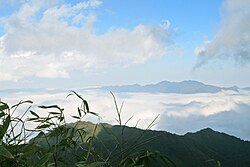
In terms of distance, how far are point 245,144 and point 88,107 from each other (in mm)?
180427

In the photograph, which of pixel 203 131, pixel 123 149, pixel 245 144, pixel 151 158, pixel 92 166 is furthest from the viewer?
pixel 203 131

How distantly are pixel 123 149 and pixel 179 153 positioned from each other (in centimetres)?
13946

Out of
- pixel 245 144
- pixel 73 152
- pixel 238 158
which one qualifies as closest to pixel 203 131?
pixel 245 144

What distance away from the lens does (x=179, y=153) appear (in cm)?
Result: 13650

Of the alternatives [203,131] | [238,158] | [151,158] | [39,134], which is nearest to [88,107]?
[39,134]

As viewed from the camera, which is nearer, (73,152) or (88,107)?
(88,107)

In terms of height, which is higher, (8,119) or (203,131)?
(8,119)

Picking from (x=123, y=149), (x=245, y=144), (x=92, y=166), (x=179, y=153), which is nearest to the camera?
(x=92, y=166)

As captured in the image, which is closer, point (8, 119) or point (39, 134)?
point (8, 119)

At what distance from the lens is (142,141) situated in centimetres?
163

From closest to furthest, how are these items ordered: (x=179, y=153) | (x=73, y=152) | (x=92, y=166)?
(x=92, y=166)
(x=73, y=152)
(x=179, y=153)

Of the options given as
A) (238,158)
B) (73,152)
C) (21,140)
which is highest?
(21,140)

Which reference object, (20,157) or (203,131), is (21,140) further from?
(203,131)

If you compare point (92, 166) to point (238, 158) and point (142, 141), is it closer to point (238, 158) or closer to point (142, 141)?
point (142, 141)
